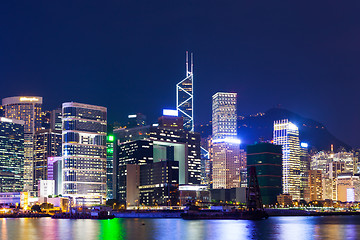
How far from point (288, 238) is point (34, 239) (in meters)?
51.5

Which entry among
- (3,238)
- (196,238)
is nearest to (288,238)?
(196,238)

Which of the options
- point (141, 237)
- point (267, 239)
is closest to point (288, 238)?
point (267, 239)

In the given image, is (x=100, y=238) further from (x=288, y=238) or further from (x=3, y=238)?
(x=288, y=238)

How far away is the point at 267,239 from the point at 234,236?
9804mm

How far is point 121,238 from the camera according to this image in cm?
12150

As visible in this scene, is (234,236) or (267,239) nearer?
(267,239)

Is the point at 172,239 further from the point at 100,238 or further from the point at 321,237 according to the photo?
the point at 321,237

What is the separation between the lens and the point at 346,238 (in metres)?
126

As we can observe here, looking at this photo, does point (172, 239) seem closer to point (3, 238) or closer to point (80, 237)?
point (80, 237)

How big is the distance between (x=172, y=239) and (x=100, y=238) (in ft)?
47.6

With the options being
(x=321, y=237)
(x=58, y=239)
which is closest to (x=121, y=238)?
(x=58, y=239)

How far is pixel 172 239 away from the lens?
121 m

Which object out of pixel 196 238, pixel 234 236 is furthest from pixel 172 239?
pixel 234 236

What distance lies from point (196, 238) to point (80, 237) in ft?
79.2
